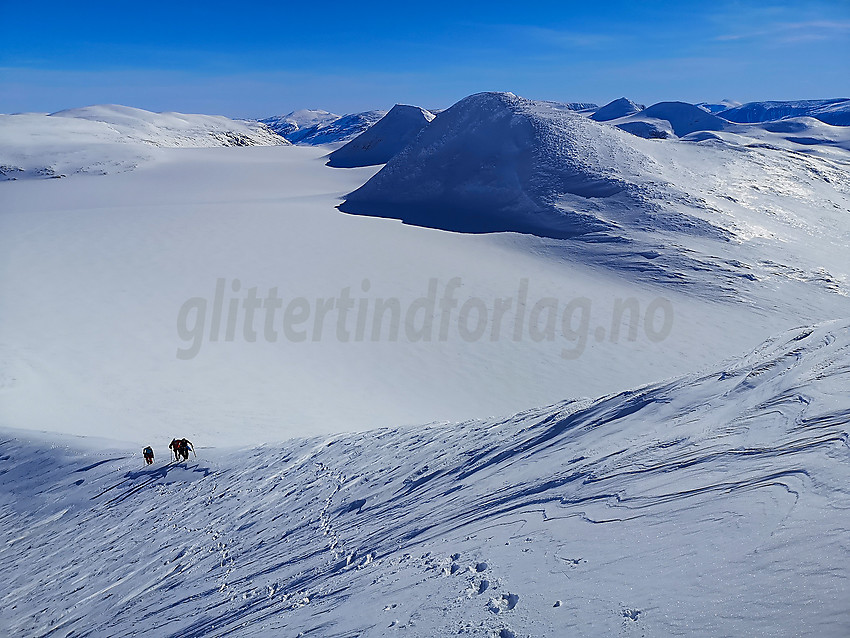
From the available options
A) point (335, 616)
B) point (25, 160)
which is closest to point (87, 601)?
point (335, 616)

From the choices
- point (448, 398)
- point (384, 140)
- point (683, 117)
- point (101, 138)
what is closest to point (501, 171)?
point (448, 398)

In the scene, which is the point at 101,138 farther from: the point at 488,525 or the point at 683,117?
the point at 683,117

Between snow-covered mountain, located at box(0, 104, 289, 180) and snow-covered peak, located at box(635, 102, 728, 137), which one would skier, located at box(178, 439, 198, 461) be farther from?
snow-covered peak, located at box(635, 102, 728, 137)

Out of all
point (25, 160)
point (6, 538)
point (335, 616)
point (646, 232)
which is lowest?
point (6, 538)

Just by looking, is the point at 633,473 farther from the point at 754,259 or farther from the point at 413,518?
the point at 754,259

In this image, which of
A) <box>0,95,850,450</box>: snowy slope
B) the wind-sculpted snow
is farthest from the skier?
<box>0,95,850,450</box>: snowy slope

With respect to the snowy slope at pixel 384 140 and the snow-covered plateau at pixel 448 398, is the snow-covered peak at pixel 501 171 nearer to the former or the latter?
the snow-covered plateau at pixel 448 398
